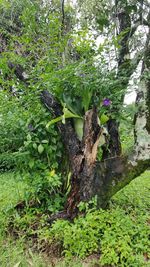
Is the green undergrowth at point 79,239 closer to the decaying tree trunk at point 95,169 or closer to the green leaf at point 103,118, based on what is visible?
the decaying tree trunk at point 95,169

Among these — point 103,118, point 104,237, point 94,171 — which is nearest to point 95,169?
point 94,171

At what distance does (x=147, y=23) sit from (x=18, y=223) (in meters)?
2.27

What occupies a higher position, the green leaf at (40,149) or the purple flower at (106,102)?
the purple flower at (106,102)

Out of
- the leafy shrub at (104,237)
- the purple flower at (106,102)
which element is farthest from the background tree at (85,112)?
the leafy shrub at (104,237)

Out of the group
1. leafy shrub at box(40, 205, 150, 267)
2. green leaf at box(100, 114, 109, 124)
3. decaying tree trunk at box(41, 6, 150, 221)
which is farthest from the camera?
green leaf at box(100, 114, 109, 124)

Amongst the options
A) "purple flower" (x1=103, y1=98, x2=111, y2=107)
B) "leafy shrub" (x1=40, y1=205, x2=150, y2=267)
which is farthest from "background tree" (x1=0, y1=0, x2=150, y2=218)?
"leafy shrub" (x1=40, y1=205, x2=150, y2=267)

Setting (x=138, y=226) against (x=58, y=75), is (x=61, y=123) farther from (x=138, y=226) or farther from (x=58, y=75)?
(x=138, y=226)

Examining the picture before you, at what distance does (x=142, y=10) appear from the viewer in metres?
2.75

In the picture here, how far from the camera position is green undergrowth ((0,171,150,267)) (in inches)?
79.7

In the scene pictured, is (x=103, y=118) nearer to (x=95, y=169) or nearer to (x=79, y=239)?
(x=95, y=169)

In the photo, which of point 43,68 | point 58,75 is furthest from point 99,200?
point 43,68

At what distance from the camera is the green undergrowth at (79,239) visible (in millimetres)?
2025

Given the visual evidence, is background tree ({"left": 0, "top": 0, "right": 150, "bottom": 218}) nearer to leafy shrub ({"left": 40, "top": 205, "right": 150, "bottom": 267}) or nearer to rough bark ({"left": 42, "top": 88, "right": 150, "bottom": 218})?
rough bark ({"left": 42, "top": 88, "right": 150, "bottom": 218})

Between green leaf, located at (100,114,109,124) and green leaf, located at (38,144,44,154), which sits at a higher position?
green leaf, located at (100,114,109,124)
